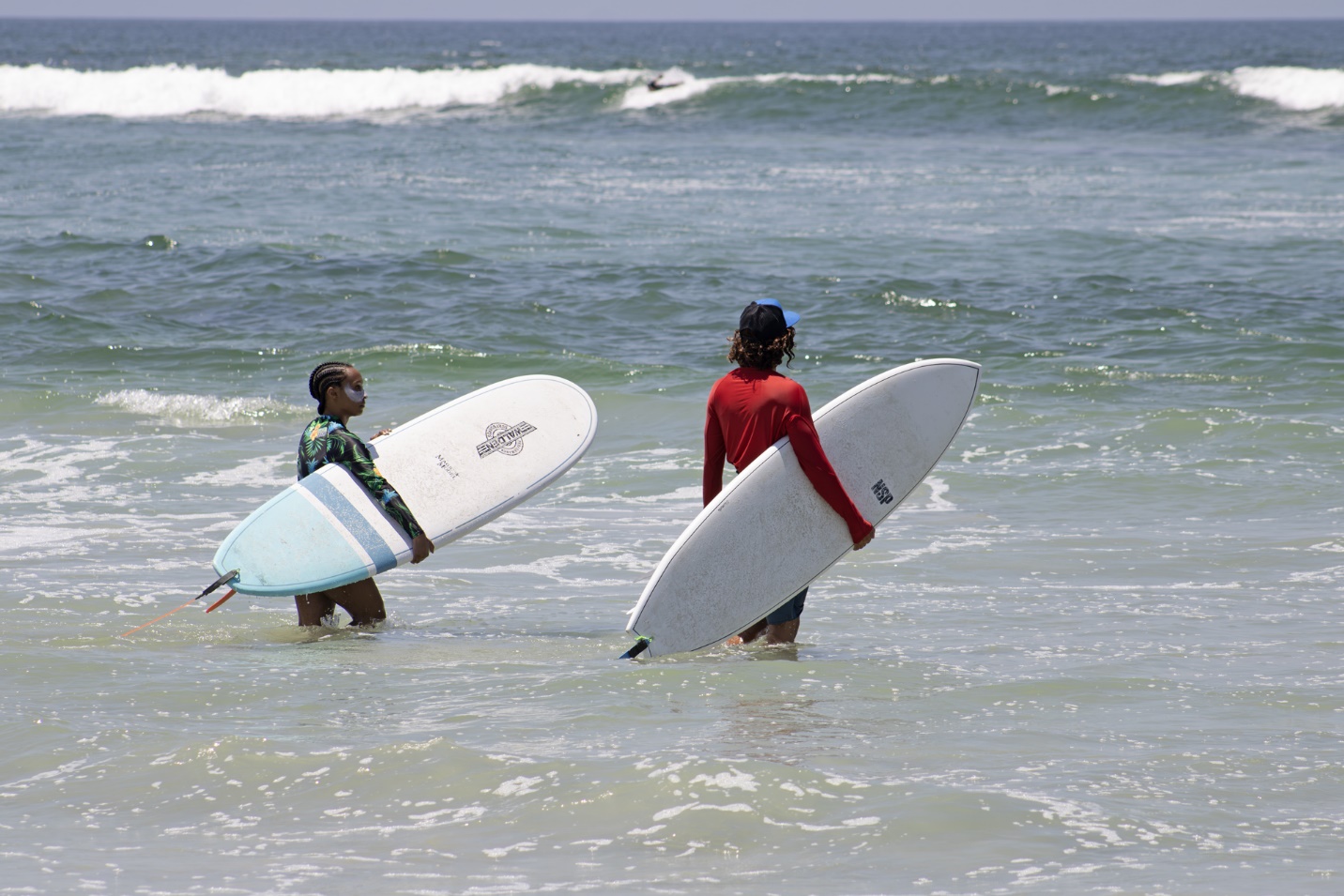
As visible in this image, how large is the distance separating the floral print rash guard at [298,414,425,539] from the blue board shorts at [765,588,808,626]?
136 centimetres

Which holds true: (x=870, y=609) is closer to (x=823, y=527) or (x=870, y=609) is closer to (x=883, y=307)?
(x=823, y=527)

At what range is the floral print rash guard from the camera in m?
5.27

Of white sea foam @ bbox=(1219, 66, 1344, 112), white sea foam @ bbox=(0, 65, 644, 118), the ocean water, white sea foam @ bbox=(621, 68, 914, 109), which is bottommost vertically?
the ocean water

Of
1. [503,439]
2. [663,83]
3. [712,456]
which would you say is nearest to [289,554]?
[503,439]

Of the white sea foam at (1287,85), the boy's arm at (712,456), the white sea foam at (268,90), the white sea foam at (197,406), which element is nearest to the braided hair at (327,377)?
the boy's arm at (712,456)

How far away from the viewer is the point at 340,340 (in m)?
12.2

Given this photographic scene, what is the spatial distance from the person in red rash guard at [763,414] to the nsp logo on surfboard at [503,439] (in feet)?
4.44

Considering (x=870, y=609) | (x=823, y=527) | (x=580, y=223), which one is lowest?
(x=870, y=609)

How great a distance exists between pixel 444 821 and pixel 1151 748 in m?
2.06

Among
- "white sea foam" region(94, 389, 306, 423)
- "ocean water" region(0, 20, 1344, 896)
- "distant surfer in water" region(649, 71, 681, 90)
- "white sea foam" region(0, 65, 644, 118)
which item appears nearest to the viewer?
"ocean water" region(0, 20, 1344, 896)

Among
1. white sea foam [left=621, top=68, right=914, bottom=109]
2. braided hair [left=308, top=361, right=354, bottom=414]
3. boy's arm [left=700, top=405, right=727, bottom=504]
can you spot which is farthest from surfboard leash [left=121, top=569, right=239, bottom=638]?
white sea foam [left=621, top=68, right=914, bottom=109]

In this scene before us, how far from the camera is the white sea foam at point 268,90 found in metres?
37.2

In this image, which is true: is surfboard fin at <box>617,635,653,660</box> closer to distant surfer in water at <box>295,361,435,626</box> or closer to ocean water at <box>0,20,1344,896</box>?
ocean water at <box>0,20,1344,896</box>

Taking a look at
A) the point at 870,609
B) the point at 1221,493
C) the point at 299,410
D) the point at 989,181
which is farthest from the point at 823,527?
the point at 989,181
